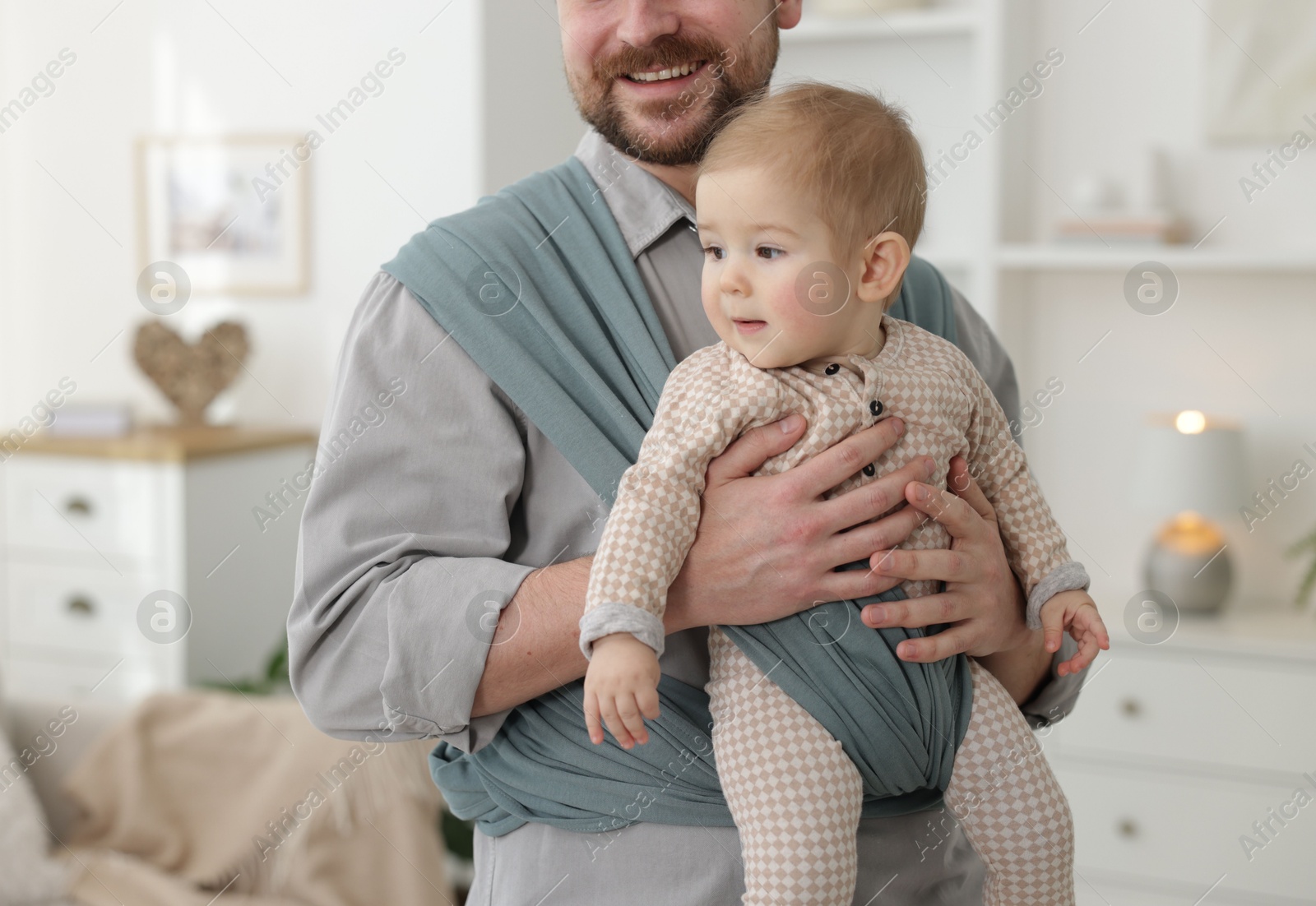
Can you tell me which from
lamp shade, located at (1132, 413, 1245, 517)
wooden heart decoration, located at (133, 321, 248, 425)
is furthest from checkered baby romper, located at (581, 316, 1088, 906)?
wooden heart decoration, located at (133, 321, 248, 425)

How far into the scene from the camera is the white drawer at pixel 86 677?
3186mm

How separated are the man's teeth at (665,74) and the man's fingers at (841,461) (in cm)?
43

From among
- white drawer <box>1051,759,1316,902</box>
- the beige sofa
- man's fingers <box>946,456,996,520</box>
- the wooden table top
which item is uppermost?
man's fingers <box>946,456,996,520</box>

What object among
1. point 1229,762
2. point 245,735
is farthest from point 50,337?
point 1229,762

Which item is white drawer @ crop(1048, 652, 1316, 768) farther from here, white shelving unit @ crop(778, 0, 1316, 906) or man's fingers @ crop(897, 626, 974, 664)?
man's fingers @ crop(897, 626, 974, 664)

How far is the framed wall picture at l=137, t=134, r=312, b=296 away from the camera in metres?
3.44

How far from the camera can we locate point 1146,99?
3178 mm

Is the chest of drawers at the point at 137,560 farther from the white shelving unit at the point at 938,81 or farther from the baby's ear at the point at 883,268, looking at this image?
the baby's ear at the point at 883,268

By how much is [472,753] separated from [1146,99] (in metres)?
2.84

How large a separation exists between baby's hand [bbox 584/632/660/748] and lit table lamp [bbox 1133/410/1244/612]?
2.40 metres

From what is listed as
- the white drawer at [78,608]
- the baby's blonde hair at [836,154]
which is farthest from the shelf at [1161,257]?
the white drawer at [78,608]

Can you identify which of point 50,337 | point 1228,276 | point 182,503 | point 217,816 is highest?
point 1228,276

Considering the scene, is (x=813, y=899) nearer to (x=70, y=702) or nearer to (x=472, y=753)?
(x=472, y=753)

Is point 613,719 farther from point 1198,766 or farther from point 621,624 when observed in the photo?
point 1198,766
